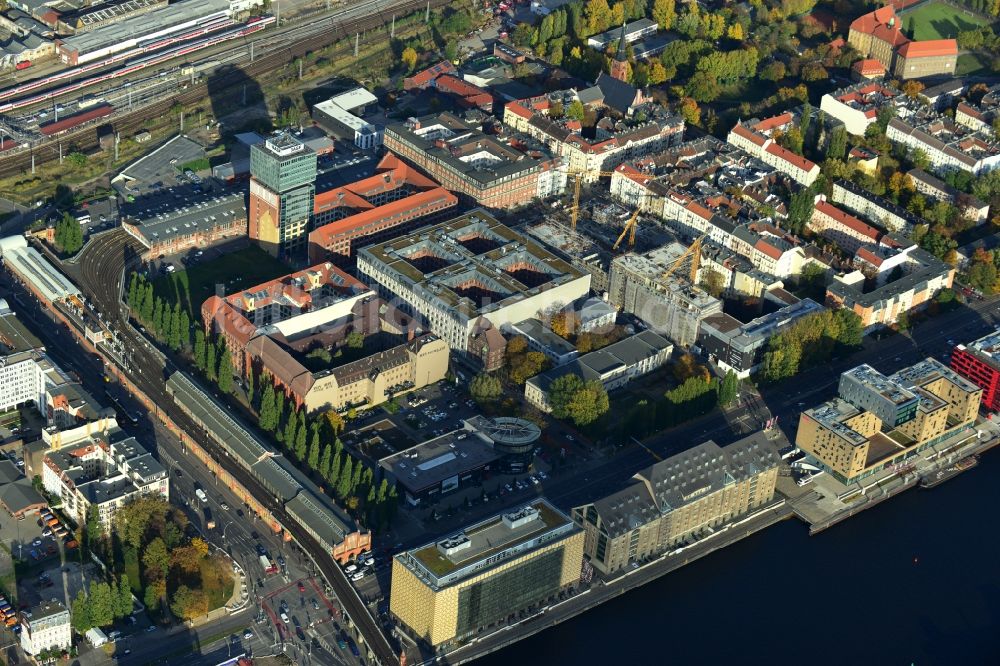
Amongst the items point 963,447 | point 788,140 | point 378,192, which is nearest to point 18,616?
point 378,192

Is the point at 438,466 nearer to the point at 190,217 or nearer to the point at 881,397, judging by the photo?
the point at 881,397

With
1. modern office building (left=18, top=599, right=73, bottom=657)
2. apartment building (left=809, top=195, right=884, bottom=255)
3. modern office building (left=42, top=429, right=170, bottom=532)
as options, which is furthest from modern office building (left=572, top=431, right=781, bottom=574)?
apartment building (left=809, top=195, right=884, bottom=255)

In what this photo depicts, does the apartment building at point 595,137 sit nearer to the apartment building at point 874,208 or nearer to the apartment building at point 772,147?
the apartment building at point 772,147

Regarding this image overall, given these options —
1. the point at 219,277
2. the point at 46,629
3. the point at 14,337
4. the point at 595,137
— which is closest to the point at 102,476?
the point at 46,629

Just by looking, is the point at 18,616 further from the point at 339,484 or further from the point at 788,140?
the point at 788,140

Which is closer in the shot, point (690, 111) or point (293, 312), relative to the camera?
point (293, 312)

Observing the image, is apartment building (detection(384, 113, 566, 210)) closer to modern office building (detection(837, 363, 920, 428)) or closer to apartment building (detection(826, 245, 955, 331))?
apartment building (detection(826, 245, 955, 331))
